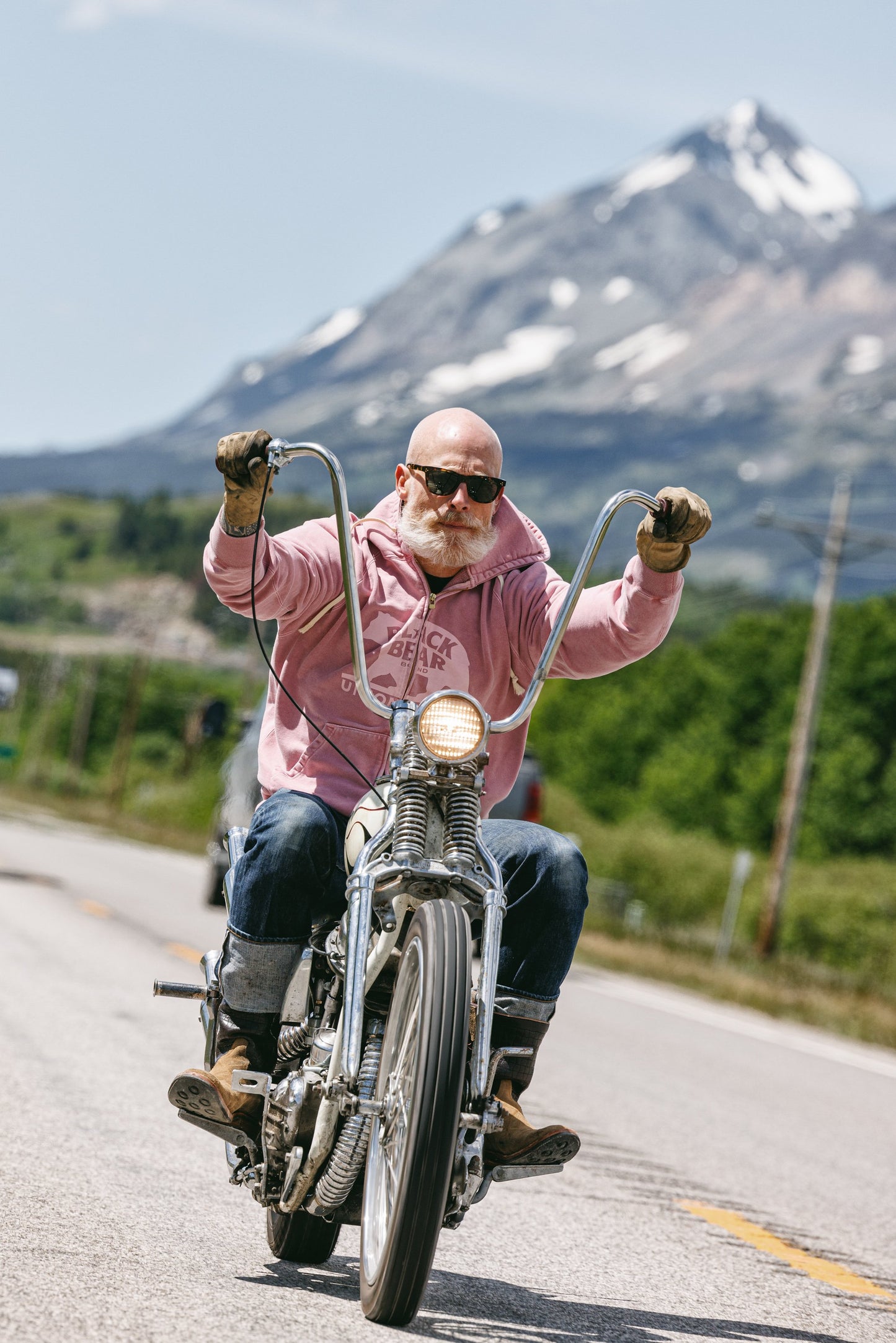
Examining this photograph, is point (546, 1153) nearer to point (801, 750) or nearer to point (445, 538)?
point (445, 538)

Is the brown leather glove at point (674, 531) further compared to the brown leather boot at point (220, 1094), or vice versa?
the brown leather boot at point (220, 1094)

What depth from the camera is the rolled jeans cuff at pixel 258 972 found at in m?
4.42

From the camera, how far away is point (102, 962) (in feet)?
40.0

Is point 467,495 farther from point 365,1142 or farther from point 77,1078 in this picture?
point 77,1078

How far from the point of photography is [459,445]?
440 centimetres

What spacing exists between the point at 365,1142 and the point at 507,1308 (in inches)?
25.2

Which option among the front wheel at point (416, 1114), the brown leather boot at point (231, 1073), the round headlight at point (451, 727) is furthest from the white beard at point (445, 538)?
the brown leather boot at point (231, 1073)

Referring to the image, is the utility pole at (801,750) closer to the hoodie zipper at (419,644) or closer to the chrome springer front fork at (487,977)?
the hoodie zipper at (419,644)

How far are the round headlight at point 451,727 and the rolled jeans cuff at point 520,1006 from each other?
64cm

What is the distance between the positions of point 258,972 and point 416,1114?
0.88 meters

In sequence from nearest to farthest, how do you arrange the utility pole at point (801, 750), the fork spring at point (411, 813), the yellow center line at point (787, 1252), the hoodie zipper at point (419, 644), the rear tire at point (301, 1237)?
1. the fork spring at point (411, 813)
2. the hoodie zipper at point (419, 644)
3. the rear tire at point (301, 1237)
4. the yellow center line at point (787, 1252)
5. the utility pole at point (801, 750)

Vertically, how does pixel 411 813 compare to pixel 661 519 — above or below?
below

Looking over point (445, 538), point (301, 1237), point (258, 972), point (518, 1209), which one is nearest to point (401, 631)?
point (445, 538)

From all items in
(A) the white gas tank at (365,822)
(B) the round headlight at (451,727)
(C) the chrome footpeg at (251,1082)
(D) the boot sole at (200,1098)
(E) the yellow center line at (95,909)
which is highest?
(B) the round headlight at (451,727)
